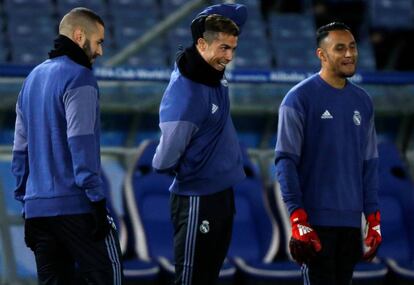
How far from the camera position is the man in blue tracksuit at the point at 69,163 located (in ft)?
13.1

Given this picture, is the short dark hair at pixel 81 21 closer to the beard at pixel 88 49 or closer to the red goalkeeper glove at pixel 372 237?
the beard at pixel 88 49

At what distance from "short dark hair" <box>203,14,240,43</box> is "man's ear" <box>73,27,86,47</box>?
457mm

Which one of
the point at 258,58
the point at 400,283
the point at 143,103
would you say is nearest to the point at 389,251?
the point at 400,283

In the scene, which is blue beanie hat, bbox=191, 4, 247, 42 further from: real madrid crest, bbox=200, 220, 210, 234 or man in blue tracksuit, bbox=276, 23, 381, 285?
real madrid crest, bbox=200, 220, 210, 234

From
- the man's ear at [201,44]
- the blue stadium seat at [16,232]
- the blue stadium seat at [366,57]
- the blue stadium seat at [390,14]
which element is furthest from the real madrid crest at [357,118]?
the blue stadium seat at [390,14]

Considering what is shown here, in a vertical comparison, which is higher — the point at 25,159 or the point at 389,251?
the point at 25,159

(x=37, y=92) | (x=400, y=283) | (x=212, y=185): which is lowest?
(x=400, y=283)

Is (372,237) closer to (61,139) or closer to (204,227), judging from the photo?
(204,227)

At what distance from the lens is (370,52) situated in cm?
1328

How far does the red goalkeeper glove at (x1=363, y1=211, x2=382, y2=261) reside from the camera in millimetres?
4410

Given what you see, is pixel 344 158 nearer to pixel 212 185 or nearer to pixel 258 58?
pixel 212 185

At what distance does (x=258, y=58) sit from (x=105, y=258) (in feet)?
28.6

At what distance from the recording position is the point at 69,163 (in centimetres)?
409

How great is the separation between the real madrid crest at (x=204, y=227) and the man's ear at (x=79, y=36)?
0.81m
